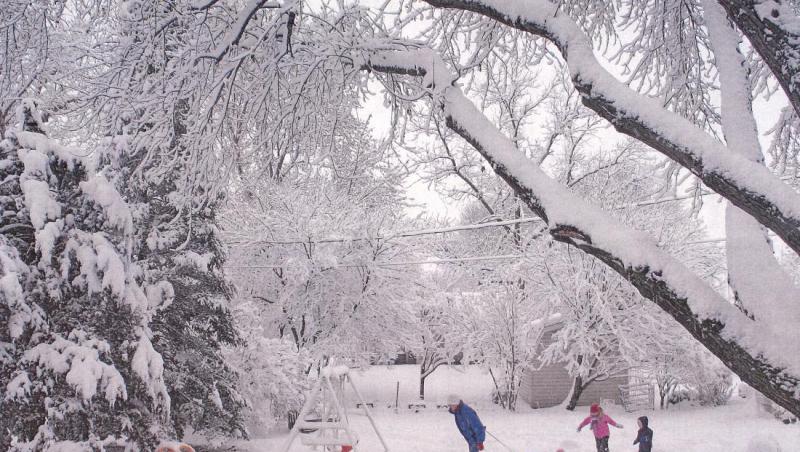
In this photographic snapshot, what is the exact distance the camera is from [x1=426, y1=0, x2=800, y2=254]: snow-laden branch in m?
2.55

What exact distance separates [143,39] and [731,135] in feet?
13.3

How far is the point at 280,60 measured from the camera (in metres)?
4.16

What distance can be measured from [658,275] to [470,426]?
273 inches

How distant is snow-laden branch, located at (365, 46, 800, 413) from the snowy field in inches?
380

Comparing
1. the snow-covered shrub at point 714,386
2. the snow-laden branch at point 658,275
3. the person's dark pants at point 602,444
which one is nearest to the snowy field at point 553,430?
the snow-covered shrub at point 714,386

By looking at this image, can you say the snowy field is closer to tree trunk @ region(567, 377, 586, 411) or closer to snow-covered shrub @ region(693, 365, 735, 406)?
tree trunk @ region(567, 377, 586, 411)

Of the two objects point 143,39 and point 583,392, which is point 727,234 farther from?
point 583,392

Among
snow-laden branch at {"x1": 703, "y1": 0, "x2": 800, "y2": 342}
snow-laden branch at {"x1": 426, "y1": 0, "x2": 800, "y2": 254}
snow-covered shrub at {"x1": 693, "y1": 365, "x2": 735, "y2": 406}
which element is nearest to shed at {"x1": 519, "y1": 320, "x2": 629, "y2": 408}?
snow-covered shrub at {"x1": 693, "y1": 365, "x2": 735, "y2": 406}

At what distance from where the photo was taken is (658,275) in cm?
271

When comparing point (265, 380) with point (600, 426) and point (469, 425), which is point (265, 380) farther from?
point (600, 426)

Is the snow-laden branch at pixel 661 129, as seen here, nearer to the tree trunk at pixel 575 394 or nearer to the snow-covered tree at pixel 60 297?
the snow-covered tree at pixel 60 297

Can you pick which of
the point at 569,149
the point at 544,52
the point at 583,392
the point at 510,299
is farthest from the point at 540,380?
the point at 544,52

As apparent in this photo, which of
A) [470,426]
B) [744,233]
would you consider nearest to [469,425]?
[470,426]

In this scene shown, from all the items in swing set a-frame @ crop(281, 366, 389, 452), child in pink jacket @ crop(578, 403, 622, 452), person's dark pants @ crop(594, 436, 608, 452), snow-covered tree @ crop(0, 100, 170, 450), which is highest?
snow-covered tree @ crop(0, 100, 170, 450)
